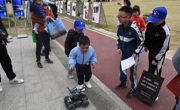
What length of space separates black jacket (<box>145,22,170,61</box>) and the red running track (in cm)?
91

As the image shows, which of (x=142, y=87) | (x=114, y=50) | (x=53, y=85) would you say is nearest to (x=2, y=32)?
(x=53, y=85)

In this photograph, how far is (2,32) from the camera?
12.6ft

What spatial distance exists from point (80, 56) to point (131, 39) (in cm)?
98

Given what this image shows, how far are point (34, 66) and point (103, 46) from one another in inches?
117

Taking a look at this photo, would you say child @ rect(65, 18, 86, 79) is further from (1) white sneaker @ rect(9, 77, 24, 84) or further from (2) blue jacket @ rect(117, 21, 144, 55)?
(1) white sneaker @ rect(9, 77, 24, 84)

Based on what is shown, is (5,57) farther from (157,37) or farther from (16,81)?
(157,37)

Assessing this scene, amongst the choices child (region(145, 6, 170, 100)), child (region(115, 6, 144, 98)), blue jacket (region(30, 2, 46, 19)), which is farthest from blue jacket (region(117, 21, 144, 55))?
blue jacket (region(30, 2, 46, 19))

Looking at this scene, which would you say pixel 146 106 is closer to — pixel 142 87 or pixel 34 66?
pixel 142 87

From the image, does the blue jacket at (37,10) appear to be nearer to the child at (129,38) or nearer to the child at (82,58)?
the child at (82,58)

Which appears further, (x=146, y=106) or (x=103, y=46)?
(x=103, y=46)

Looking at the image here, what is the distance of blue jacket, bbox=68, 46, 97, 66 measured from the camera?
3688 millimetres

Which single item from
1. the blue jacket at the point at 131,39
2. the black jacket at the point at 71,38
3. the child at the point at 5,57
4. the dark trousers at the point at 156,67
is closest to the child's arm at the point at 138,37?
the blue jacket at the point at 131,39

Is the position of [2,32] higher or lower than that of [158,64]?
higher

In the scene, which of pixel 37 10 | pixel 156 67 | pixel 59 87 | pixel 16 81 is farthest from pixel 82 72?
pixel 37 10
